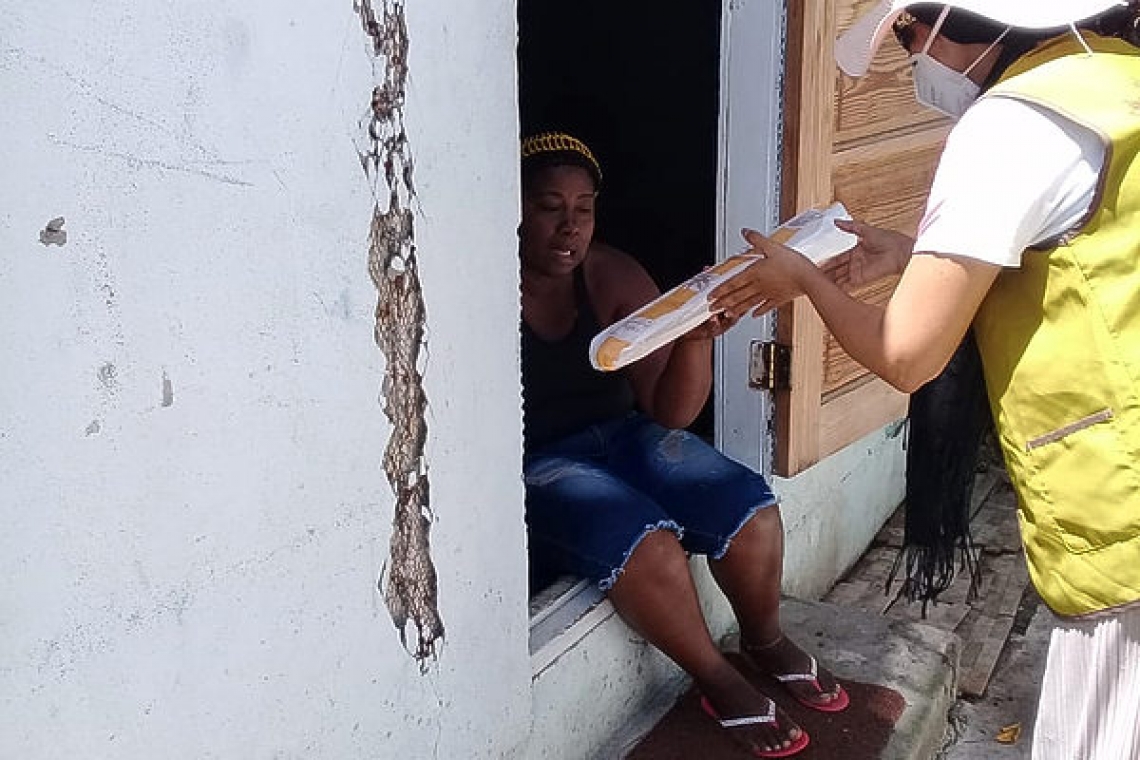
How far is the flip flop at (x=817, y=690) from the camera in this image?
2.75 meters

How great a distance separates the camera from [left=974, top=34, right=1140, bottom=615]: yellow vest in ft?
4.86

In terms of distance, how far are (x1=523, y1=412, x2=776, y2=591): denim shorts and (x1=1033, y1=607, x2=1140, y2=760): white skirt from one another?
926mm

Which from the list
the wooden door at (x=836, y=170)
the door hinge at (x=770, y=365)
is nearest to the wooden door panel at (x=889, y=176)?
the wooden door at (x=836, y=170)

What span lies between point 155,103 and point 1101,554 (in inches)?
50.4

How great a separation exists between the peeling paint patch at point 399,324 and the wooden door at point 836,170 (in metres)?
1.15

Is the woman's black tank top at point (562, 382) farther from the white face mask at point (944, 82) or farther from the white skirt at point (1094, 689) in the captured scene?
the white skirt at point (1094, 689)

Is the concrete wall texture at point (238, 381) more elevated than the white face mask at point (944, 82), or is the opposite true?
the white face mask at point (944, 82)

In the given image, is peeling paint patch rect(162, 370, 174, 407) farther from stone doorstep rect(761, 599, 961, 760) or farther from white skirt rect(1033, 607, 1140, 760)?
stone doorstep rect(761, 599, 961, 760)

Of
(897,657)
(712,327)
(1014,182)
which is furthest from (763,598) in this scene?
(1014,182)

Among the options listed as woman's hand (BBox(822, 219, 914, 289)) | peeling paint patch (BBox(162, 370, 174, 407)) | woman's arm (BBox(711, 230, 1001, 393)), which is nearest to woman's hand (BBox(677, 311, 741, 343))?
woman's hand (BBox(822, 219, 914, 289))

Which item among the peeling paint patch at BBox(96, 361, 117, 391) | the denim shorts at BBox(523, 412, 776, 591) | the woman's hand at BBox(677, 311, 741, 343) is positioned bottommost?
the denim shorts at BBox(523, 412, 776, 591)

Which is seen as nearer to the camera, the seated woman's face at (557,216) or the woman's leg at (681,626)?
the woman's leg at (681,626)

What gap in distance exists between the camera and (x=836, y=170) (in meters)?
2.81

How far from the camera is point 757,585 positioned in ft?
9.03
